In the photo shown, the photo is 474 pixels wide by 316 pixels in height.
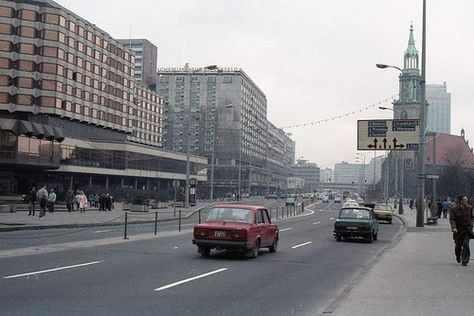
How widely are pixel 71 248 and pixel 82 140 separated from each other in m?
69.7

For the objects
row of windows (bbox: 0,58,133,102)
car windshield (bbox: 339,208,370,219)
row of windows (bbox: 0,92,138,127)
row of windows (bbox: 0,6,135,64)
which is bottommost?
car windshield (bbox: 339,208,370,219)

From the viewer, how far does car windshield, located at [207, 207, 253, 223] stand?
16.7 meters

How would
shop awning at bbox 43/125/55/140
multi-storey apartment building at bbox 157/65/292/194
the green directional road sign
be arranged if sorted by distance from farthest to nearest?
multi-storey apartment building at bbox 157/65/292/194 → shop awning at bbox 43/125/55/140 → the green directional road sign

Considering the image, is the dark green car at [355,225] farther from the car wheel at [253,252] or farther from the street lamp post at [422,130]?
the street lamp post at [422,130]

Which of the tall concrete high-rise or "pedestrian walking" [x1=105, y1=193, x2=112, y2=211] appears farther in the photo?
the tall concrete high-rise

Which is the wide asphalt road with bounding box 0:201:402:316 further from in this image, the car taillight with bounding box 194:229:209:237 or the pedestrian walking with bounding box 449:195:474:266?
the pedestrian walking with bounding box 449:195:474:266

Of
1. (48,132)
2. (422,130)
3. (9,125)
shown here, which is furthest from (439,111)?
(9,125)

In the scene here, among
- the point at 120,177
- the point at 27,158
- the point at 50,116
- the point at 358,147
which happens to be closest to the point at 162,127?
the point at 120,177

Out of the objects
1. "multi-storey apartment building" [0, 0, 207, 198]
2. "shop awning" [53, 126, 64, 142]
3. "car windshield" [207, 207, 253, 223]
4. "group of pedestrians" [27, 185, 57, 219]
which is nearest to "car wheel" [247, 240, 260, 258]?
"car windshield" [207, 207, 253, 223]

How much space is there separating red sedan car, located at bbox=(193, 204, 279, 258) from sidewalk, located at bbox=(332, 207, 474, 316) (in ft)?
11.2

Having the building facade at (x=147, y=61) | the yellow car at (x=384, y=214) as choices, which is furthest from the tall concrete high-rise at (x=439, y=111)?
the building facade at (x=147, y=61)

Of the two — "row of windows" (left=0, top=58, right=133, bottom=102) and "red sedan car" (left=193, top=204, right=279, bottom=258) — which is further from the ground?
"row of windows" (left=0, top=58, right=133, bottom=102)

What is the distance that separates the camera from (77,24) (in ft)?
273

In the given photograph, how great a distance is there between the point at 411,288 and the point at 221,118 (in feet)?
358
